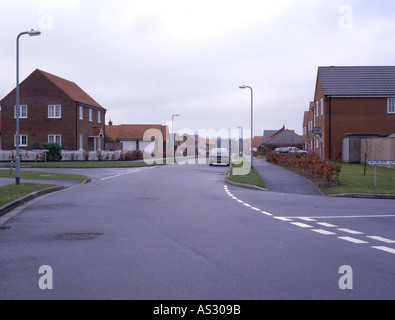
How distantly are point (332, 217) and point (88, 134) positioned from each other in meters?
46.9

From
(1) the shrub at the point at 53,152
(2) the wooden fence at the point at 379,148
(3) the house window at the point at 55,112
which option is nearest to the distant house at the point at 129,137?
(3) the house window at the point at 55,112

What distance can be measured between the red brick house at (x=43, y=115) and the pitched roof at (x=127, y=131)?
2834cm

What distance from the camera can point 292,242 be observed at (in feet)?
27.0

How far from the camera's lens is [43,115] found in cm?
5131

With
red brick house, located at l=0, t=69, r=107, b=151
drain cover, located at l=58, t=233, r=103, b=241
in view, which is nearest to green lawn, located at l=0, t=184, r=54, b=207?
drain cover, located at l=58, t=233, r=103, b=241

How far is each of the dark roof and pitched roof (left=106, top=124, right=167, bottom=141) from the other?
1713 inches

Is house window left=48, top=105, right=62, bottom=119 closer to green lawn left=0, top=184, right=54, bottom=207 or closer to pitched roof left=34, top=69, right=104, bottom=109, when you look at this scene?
pitched roof left=34, top=69, right=104, bottom=109

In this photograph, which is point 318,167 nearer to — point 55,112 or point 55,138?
point 55,138

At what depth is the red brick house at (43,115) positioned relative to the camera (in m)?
51.0

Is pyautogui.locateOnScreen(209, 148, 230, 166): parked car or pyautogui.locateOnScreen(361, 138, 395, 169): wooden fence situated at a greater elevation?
pyautogui.locateOnScreen(361, 138, 395, 169): wooden fence

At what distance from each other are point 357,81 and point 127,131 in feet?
161

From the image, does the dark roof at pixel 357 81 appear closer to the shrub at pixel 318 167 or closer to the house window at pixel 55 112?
the shrub at pixel 318 167

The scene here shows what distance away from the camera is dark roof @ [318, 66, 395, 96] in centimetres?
4216
